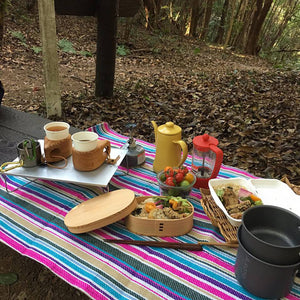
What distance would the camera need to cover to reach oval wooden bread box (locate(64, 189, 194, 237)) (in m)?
1.27

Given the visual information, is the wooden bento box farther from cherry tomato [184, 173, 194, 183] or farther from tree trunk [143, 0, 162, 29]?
tree trunk [143, 0, 162, 29]

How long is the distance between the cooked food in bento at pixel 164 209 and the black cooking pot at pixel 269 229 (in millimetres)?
335

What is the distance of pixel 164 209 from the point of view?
4.26 feet

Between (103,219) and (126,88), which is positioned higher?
(103,219)

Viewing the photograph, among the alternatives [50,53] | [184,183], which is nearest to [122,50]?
[50,53]

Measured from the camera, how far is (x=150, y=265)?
1.18m

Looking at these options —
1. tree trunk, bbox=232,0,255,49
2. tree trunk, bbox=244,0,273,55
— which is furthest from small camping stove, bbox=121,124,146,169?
tree trunk, bbox=232,0,255,49

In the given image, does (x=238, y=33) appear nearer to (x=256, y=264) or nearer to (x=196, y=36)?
(x=196, y=36)

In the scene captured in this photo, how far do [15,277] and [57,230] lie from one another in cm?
66

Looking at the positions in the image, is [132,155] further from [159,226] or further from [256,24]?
[256,24]

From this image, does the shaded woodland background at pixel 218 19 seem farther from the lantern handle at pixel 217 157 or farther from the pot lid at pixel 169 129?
the lantern handle at pixel 217 157

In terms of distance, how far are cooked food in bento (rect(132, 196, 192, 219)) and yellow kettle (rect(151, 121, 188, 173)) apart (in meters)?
0.26

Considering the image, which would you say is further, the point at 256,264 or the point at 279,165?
the point at 279,165

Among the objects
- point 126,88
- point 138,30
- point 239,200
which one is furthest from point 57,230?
point 138,30
